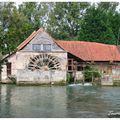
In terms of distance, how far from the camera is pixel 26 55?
4691 centimetres

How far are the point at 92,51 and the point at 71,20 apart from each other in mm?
14317

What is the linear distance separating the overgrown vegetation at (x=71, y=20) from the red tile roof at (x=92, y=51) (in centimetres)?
536

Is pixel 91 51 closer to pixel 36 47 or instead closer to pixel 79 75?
pixel 79 75

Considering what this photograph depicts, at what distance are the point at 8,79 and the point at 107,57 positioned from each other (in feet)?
37.5

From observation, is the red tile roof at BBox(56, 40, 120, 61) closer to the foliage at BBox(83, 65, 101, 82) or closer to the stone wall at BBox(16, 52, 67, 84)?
the foliage at BBox(83, 65, 101, 82)

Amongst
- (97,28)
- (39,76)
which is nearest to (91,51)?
(97,28)

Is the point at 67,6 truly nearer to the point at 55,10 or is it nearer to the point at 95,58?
the point at 55,10

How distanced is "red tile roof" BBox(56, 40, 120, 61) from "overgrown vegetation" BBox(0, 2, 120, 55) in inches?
211

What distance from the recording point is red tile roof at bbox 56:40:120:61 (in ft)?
166

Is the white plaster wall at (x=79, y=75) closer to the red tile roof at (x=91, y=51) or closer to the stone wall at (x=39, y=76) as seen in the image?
the red tile roof at (x=91, y=51)

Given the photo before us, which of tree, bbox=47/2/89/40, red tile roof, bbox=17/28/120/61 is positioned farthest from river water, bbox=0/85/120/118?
tree, bbox=47/2/89/40

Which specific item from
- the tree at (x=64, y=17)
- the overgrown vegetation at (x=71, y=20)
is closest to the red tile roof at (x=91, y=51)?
the overgrown vegetation at (x=71, y=20)

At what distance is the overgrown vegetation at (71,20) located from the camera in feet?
189

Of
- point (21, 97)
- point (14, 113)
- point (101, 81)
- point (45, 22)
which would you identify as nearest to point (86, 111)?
point (14, 113)
